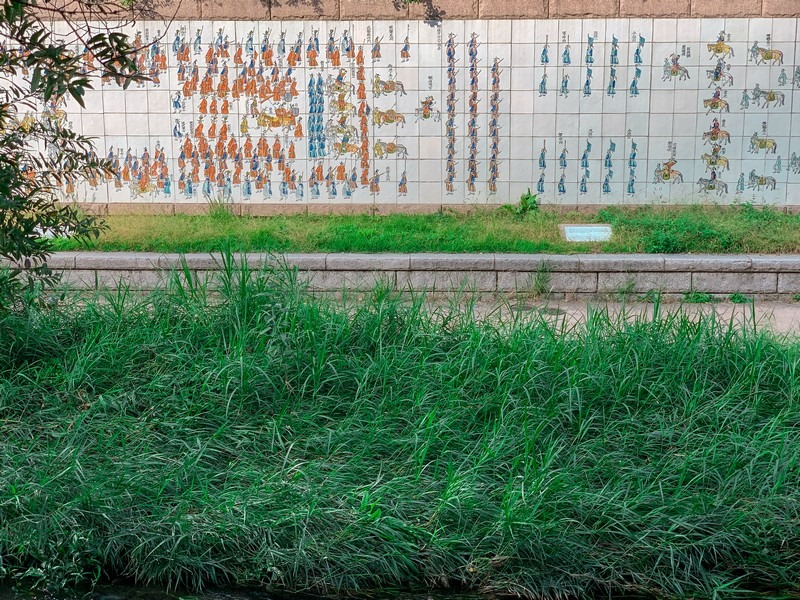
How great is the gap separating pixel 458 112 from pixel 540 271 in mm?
2849

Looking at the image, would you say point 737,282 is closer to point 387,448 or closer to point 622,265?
point 622,265

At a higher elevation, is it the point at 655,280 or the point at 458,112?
the point at 458,112

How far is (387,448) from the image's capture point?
459cm

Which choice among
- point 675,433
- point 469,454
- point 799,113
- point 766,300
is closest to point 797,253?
point 766,300

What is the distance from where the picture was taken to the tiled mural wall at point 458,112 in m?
10.2

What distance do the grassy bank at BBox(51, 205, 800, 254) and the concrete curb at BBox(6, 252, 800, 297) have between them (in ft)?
1.27

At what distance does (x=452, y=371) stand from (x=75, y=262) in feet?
15.3

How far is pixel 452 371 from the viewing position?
5098 mm

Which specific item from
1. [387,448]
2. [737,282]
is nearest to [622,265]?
[737,282]

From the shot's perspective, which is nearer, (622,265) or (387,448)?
(387,448)

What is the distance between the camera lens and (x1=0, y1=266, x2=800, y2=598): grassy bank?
13.0 ft

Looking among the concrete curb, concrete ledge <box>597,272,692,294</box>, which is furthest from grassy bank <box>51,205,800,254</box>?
concrete ledge <box>597,272,692,294</box>

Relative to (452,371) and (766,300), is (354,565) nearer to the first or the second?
(452,371)

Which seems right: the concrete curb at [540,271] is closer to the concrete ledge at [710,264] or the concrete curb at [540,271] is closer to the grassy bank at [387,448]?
the concrete ledge at [710,264]
